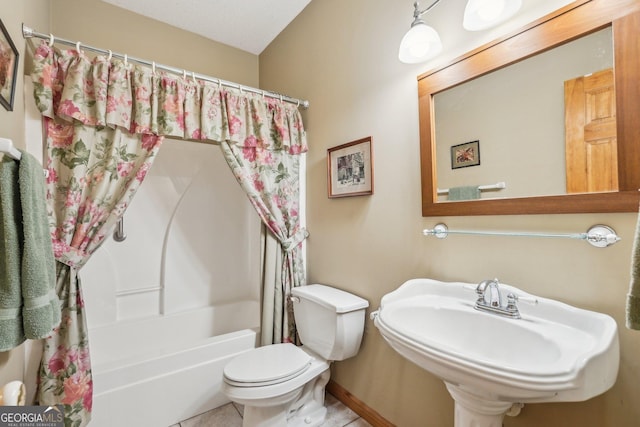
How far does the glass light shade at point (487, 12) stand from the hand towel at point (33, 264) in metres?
1.59

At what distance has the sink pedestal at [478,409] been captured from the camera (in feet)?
2.79

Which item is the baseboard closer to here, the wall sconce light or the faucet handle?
the faucet handle

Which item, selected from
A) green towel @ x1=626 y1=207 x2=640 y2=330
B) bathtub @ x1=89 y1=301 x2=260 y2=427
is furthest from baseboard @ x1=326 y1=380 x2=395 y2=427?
green towel @ x1=626 y1=207 x2=640 y2=330

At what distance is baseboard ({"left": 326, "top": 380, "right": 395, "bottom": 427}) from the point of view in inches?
59.1

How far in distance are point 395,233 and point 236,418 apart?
1.45 meters

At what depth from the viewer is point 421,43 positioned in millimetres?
1154

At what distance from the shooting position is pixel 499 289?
976 mm

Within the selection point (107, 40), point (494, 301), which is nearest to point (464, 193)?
point (494, 301)

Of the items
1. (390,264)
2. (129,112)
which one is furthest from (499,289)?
(129,112)

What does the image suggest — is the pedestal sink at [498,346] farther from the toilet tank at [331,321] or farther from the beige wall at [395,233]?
the toilet tank at [331,321]

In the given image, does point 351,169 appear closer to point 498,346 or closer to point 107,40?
point 498,346

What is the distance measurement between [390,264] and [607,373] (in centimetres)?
84

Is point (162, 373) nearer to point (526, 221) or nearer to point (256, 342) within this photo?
point (256, 342)

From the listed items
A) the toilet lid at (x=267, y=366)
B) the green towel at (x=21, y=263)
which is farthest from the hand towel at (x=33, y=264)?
the toilet lid at (x=267, y=366)
